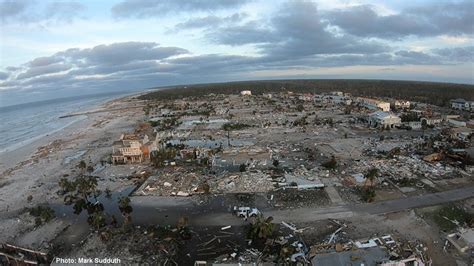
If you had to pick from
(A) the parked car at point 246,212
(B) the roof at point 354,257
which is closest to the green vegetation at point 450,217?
(B) the roof at point 354,257

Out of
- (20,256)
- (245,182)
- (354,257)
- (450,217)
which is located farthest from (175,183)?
(450,217)

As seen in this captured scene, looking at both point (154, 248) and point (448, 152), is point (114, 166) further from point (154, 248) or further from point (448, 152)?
point (448, 152)

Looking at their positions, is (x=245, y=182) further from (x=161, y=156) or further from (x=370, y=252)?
(x=370, y=252)

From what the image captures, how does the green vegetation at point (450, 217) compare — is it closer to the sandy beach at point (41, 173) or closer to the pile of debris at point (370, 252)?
the pile of debris at point (370, 252)

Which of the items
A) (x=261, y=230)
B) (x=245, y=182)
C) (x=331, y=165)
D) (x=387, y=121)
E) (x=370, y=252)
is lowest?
(x=370, y=252)

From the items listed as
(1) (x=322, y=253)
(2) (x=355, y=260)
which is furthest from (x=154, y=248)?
(2) (x=355, y=260)

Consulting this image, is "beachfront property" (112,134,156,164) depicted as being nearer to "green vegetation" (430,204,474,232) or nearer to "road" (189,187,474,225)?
"road" (189,187,474,225)

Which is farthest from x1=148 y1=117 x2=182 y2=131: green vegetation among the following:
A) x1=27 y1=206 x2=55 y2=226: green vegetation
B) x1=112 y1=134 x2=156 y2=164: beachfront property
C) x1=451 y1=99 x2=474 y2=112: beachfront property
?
x1=451 y1=99 x2=474 y2=112: beachfront property

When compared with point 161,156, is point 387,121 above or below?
above
